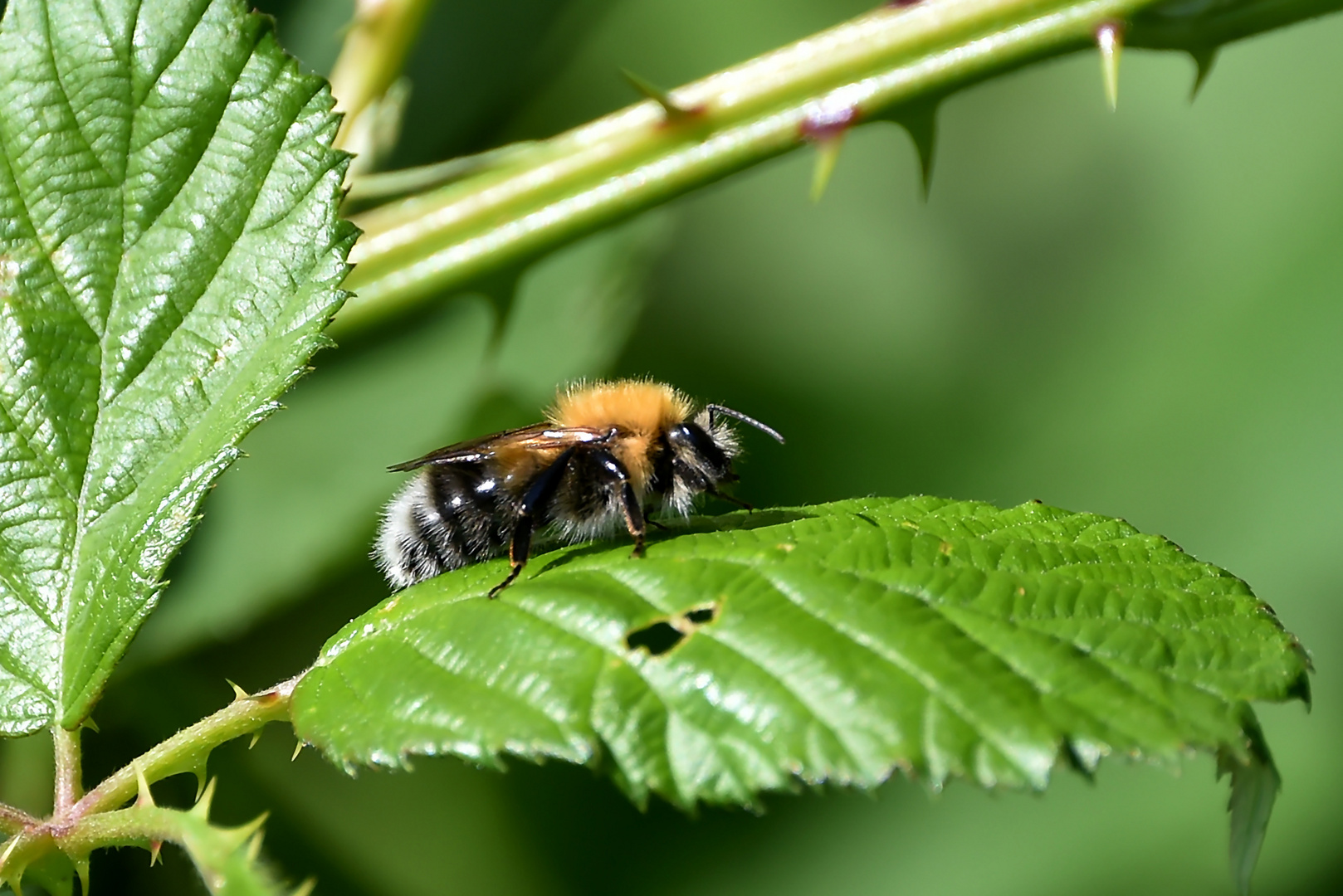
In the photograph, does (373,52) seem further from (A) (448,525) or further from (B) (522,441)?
(A) (448,525)

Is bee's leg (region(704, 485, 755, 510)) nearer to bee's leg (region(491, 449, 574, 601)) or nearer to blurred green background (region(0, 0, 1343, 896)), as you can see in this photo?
bee's leg (region(491, 449, 574, 601))

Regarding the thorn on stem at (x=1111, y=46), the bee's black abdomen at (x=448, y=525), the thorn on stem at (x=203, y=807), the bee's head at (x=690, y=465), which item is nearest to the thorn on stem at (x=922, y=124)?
the thorn on stem at (x=1111, y=46)

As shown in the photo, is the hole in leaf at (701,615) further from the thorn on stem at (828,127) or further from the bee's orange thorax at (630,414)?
the thorn on stem at (828,127)

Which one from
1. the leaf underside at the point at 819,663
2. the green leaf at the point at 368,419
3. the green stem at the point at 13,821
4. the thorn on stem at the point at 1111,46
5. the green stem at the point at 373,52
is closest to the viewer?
the leaf underside at the point at 819,663

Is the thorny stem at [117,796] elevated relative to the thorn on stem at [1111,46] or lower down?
lower down

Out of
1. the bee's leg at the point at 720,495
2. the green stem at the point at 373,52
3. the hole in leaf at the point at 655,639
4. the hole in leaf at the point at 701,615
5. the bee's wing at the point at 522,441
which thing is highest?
the green stem at the point at 373,52

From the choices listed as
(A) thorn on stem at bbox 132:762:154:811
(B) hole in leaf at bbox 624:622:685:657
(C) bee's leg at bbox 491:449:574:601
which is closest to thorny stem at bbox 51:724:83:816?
(A) thorn on stem at bbox 132:762:154:811

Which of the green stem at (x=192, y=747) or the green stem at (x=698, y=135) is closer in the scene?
the green stem at (x=192, y=747)
